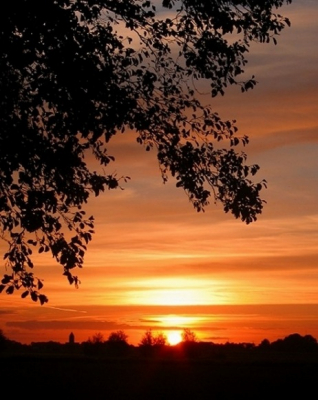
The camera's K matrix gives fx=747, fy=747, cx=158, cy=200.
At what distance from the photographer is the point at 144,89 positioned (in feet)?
49.8

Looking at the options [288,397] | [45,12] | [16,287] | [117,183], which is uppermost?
[45,12]

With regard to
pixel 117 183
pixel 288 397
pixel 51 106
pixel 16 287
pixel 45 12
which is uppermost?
pixel 45 12

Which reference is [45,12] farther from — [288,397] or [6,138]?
[288,397]

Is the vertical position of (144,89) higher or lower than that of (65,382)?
higher

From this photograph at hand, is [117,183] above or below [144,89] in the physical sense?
below

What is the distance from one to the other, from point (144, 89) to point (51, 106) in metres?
2.02

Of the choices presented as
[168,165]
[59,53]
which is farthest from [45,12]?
[168,165]

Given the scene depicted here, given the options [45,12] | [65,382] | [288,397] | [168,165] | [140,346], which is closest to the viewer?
[45,12]

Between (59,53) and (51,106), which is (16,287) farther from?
(59,53)

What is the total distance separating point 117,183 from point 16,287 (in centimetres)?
295

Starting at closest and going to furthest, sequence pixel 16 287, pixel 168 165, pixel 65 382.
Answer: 1. pixel 16 287
2. pixel 168 165
3. pixel 65 382

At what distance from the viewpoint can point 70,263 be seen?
14.7 metres

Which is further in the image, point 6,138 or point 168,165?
point 168,165

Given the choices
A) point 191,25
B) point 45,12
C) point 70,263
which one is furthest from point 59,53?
point 70,263
